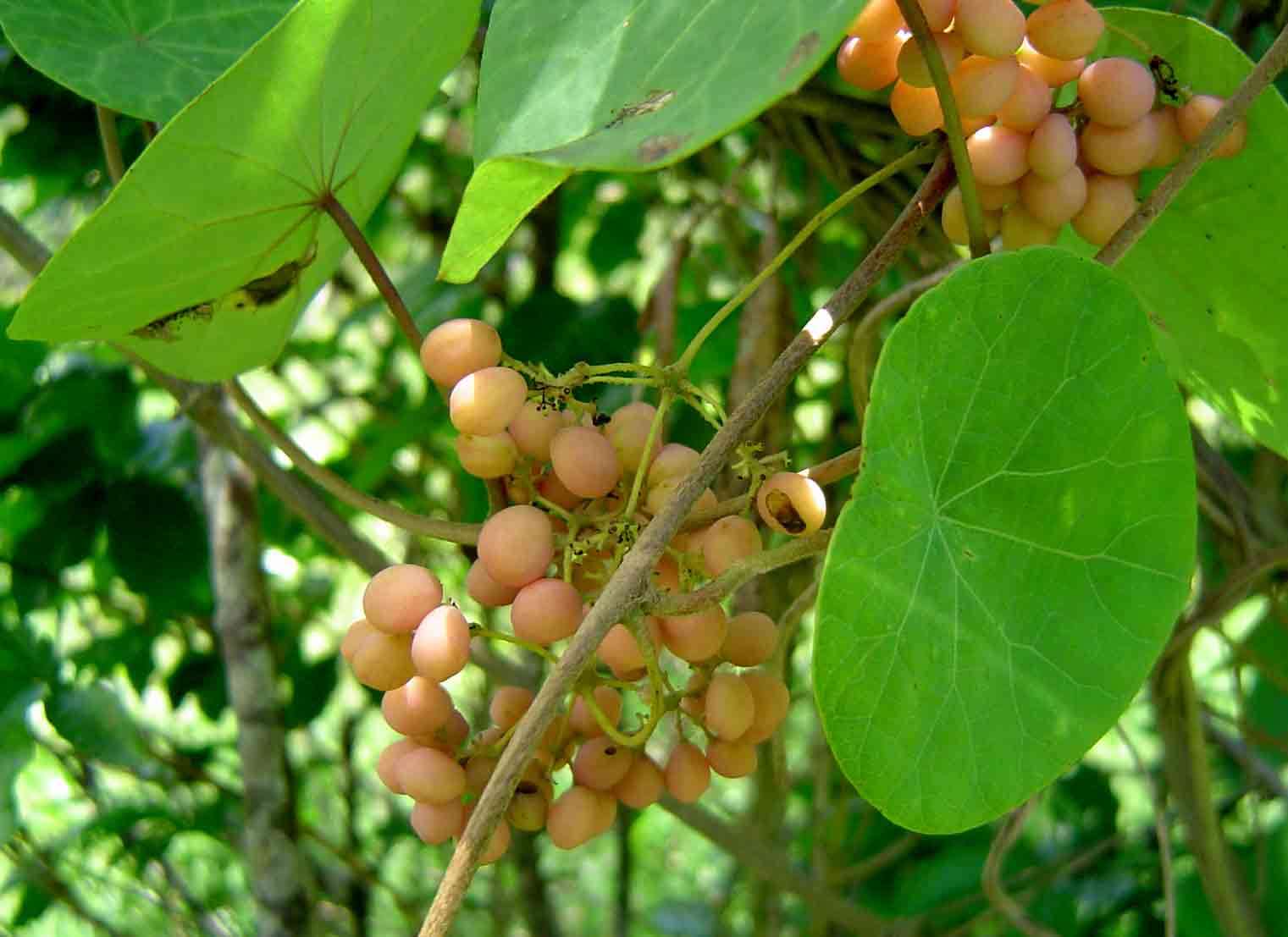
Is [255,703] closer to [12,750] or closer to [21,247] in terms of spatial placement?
[12,750]

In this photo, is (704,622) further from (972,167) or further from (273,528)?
(273,528)

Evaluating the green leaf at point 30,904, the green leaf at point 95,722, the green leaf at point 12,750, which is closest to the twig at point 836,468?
the green leaf at point 12,750

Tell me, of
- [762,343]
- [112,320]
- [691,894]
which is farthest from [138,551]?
[691,894]

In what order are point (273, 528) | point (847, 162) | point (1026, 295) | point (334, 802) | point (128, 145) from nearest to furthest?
point (1026, 295), point (847, 162), point (128, 145), point (273, 528), point (334, 802)

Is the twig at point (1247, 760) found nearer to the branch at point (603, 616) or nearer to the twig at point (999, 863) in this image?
the twig at point (999, 863)

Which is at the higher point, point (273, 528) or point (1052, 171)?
point (1052, 171)

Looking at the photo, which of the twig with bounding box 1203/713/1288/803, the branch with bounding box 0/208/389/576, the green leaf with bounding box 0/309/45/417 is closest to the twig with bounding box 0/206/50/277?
the branch with bounding box 0/208/389/576
